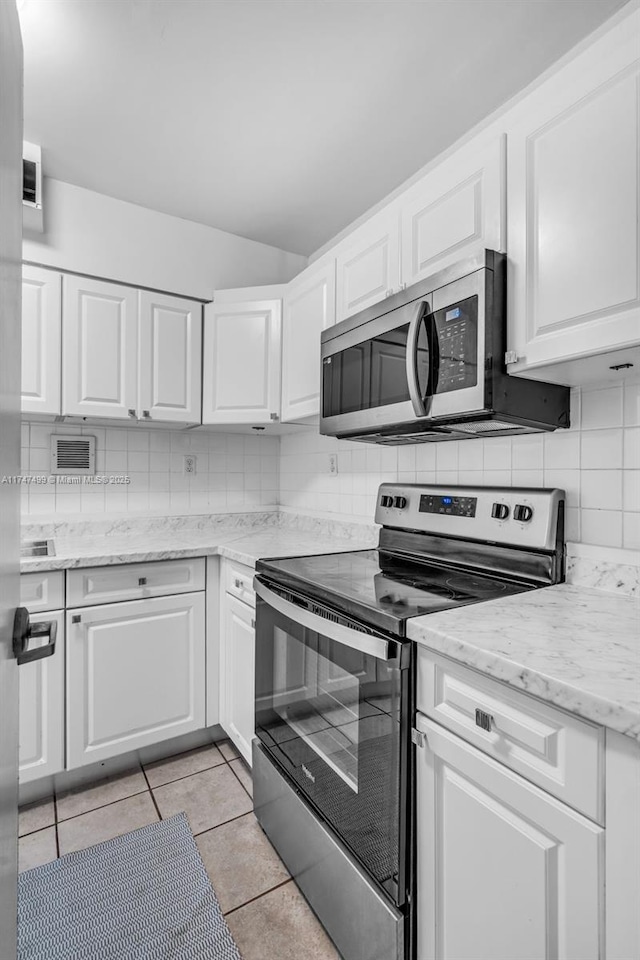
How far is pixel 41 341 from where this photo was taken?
208 cm

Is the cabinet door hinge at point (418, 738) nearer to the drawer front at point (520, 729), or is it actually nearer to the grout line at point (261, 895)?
the drawer front at point (520, 729)

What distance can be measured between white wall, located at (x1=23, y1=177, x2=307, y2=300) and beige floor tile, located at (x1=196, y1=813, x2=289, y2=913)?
2.30m

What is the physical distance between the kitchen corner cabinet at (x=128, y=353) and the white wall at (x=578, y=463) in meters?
1.04

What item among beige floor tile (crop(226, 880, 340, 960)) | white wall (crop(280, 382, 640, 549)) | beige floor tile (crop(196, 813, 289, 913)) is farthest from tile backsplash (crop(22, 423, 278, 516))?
beige floor tile (crop(226, 880, 340, 960))

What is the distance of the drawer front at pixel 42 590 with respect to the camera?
1794 mm

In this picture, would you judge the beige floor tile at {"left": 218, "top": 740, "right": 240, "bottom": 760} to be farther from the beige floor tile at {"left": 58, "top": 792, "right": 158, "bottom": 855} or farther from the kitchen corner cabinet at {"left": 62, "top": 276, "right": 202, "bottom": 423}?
the kitchen corner cabinet at {"left": 62, "top": 276, "right": 202, "bottom": 423}

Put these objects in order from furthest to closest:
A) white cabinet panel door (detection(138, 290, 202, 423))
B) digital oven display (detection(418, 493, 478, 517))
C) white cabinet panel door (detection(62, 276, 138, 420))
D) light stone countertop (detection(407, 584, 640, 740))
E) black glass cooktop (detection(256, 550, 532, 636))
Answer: white cabinet panel door (detection(138, 290, 202, 423)) → white cabinet panel door (detection(62, 276, 138, 420)) → digital oven display (detection(418, 493, 478, 517)) → black glass cooktop (detection(256, 550, 532, 636)) → light stone countertop (detection(407, 584, 640, 740))

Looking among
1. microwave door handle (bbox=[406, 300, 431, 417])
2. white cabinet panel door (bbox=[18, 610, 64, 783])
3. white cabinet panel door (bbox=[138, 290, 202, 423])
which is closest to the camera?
microwave door handle (bbox=[406, 300, 431, 417])

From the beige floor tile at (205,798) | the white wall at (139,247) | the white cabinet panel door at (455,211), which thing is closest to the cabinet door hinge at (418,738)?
the beige floor tile at (205,798)

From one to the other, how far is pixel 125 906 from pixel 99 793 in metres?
0.59

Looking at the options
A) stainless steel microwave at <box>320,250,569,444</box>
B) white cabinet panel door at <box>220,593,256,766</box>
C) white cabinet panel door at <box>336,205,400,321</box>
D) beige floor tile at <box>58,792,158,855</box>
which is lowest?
beige floor tile at <box>58,792,158,855</box>

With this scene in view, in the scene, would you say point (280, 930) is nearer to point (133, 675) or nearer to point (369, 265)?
point (133, 675)

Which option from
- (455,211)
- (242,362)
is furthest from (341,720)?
(242,362)

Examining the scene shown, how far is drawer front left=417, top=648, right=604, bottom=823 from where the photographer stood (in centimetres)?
76
